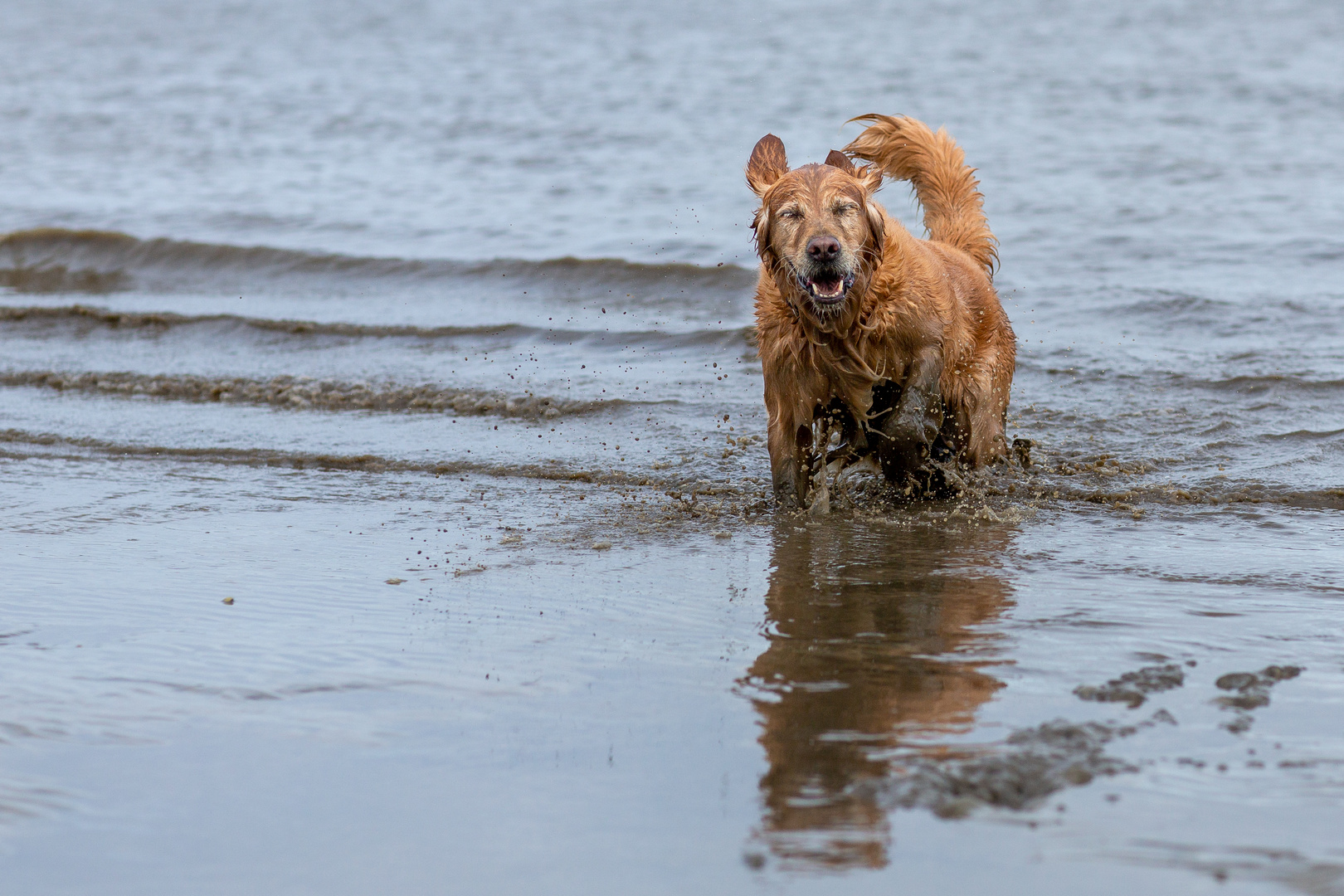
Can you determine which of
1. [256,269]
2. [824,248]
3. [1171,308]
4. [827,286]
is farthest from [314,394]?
[1171,308]

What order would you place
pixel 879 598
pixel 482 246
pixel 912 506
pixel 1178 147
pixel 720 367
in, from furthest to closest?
pixel 1178 147 < pixel 482 246 < pixel 720 367 < pixel 912 506 < pixel 879 598

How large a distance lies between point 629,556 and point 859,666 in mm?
1615

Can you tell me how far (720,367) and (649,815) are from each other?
6734 mm

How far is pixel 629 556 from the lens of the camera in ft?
18.5

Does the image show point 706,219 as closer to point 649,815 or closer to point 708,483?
point 708,483

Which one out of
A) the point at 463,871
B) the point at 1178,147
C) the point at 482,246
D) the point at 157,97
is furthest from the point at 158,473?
the point at 157,97

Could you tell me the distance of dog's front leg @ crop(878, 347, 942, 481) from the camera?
20.2 ft

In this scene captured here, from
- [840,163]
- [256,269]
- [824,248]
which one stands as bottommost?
[824,248]

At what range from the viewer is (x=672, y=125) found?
19453 mm

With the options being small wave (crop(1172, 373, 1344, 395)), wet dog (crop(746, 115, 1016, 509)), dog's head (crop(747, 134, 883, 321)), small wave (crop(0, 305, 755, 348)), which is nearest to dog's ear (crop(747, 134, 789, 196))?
wet dog (crop(746, 115, 1016, 509))

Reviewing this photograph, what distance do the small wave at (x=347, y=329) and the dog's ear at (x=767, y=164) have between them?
14.0 feet

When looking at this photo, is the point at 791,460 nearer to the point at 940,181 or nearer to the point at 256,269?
the point at 940,181

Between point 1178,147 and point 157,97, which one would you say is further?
point 157,97

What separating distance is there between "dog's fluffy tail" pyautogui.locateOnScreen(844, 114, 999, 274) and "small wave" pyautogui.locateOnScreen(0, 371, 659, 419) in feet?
7.49
